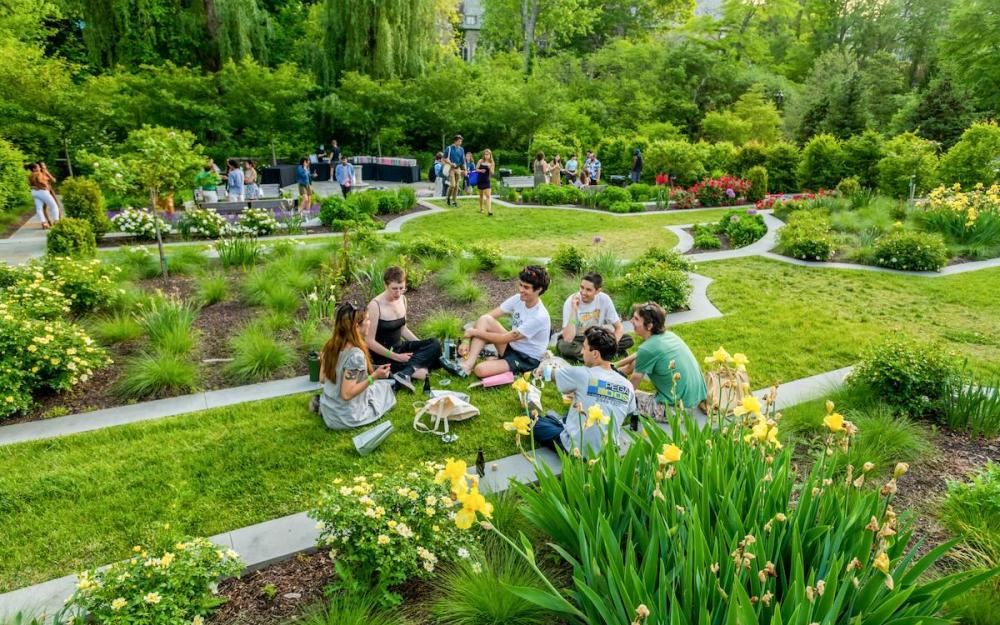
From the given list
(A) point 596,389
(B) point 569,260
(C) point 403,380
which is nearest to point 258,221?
(B) point 569,260

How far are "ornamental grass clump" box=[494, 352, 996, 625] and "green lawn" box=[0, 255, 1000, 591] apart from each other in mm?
1710

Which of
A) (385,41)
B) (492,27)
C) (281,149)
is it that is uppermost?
(492,27)

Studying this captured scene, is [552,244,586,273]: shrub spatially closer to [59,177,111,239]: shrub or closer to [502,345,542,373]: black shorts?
[502,345,542,373]: black shorts

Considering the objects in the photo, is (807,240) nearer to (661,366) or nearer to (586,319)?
(586,319)

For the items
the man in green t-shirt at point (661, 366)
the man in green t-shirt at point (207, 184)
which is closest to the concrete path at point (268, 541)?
the man in green t-shirt at point (661, 366)

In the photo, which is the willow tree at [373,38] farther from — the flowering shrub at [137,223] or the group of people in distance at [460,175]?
the flowering shrub at [137,223]

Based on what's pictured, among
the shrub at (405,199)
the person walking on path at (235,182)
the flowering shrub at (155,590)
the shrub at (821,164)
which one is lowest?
the flowering shrub at (155,590)

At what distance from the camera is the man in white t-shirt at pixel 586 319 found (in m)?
6.00

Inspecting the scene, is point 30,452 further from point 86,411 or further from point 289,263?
point 289,263

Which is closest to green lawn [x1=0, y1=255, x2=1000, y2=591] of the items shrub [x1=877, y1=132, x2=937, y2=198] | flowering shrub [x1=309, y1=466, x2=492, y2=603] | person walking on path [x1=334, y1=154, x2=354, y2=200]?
Result: flowering shrub [x1=309, y1=466, x2=492, y2=603]

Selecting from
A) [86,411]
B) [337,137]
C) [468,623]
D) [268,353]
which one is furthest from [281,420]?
[337,137]

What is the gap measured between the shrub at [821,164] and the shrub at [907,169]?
209 cm

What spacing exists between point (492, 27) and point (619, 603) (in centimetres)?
4337

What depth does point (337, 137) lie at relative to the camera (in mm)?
24047
